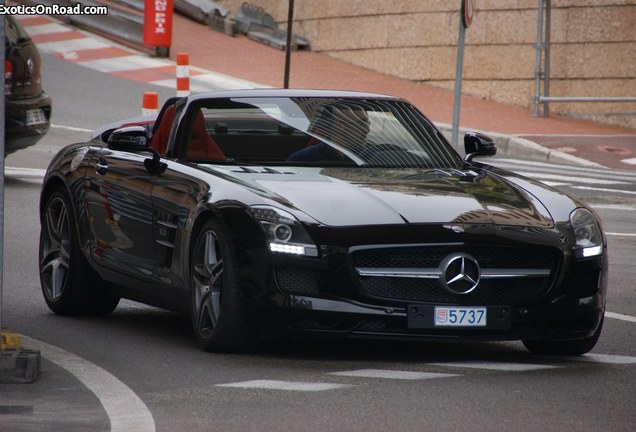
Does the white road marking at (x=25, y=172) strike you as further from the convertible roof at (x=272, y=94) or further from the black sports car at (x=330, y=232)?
the convertible roof at (x=272, y=94)

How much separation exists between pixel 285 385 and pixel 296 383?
0.23 feet

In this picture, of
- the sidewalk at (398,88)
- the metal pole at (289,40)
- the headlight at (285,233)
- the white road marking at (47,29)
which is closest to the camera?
the headlight at (285,233)

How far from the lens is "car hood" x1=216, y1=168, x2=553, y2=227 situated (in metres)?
7.09

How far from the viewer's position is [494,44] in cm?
2703

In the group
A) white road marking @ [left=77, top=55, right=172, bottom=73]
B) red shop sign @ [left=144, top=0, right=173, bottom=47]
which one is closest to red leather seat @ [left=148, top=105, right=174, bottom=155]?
white road marking @ [left=77, top=55, right=172, bottom=73]

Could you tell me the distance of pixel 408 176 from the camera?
7922mm

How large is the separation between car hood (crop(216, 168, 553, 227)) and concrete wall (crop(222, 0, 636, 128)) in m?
17.8

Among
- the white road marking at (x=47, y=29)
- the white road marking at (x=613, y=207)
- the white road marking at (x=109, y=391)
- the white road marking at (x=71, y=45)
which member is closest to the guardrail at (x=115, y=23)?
the white road marking at (x=47, y=29)

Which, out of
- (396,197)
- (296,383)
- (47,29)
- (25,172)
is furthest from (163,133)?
(47,29)

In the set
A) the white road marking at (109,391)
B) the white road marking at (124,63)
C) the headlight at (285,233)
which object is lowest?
the white road marking at (109,391)

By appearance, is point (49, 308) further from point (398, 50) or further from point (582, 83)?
point (398, 50)

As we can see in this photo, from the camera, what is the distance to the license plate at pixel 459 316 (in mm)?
7004

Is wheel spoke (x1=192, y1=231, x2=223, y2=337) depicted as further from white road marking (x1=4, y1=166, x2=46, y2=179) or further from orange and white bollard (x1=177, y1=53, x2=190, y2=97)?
orange and white bollard (x1=177, y1=53, x2=190, y2=97)

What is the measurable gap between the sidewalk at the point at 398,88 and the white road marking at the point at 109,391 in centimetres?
1472
